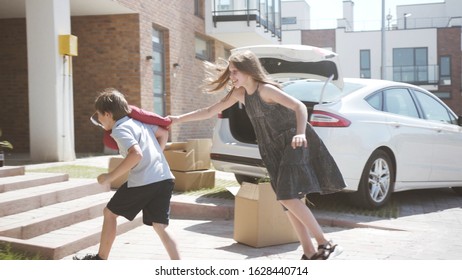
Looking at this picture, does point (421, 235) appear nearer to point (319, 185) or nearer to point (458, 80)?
point (319, 185)

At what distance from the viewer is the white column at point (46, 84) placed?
10523 mm

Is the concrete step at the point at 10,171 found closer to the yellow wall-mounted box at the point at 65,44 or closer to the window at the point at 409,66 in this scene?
the yellow wall-mounted box at the point at 65,44

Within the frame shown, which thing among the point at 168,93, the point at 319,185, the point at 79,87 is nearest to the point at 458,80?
the point at 168,93

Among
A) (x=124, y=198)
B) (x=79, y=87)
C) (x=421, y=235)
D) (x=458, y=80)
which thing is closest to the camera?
(x=124, y=198)

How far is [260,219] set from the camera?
5.08m

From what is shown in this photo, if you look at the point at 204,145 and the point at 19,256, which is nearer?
the point at 19,256

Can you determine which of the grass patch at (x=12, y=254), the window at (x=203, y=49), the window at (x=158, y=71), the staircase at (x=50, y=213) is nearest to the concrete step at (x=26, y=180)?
the staircase at (x=50, y=213)

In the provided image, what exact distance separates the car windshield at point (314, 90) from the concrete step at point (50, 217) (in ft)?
8.58

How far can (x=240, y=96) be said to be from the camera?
429cm

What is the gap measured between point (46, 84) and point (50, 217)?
5783mm

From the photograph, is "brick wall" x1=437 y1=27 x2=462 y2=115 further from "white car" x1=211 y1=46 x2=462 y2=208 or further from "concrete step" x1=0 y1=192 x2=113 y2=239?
"concrete step" x1=0 y1=192 x2=113 y2=239

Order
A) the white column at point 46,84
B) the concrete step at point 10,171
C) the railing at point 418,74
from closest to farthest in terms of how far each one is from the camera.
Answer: the concrete step at point 10,171
the white column at point 46,84
the railing at point 418,74

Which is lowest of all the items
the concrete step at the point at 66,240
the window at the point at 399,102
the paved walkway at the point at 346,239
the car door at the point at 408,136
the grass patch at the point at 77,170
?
the paved walkway at the point at 346,239

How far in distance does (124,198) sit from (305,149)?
52.1 inches
